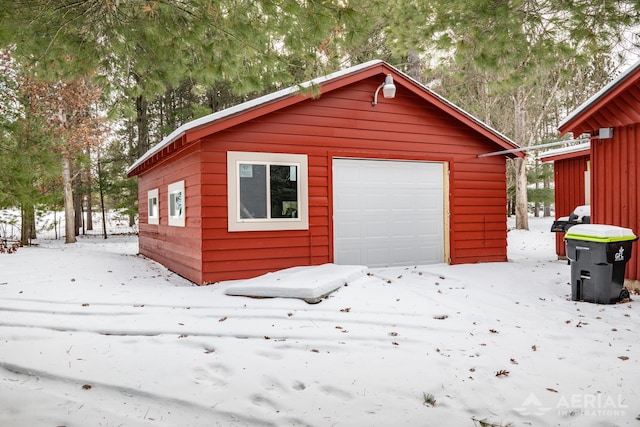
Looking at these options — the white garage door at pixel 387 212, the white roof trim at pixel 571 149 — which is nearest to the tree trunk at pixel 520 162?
the white roof trim at pixel 571 149

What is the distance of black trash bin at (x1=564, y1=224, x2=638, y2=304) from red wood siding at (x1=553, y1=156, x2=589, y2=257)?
5.13 metres

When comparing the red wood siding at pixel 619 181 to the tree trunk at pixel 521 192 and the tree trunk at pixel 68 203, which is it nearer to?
the tree trunk at pixel 521 192

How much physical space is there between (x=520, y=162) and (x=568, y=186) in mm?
8263

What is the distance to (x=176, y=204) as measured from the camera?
925 cm

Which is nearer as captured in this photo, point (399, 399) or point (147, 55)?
point (399, 399)

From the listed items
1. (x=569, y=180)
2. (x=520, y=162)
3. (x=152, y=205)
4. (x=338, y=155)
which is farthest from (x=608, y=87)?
(x=520, y=162)

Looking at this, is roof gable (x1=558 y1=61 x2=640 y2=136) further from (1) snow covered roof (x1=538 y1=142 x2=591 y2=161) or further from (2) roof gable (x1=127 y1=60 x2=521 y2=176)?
(1) snow covered roof (x1=538 y1=142 x2=591 y2=161)

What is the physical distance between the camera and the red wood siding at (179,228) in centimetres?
766

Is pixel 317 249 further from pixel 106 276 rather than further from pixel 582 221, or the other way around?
pixel 582 221

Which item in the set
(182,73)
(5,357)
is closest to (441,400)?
(5,357)

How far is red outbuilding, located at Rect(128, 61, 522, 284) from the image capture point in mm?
7547

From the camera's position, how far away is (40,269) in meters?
8.43

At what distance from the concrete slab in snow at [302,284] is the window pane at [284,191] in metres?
1.27

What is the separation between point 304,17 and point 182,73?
7.51ft
